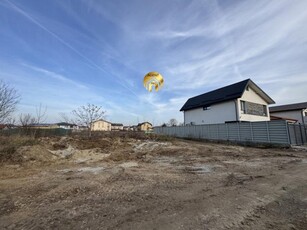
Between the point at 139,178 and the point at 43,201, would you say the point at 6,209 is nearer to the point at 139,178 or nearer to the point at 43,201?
the point at 43,201

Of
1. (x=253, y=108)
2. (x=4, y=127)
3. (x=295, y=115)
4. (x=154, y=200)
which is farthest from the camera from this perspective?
(x=295, y=115)

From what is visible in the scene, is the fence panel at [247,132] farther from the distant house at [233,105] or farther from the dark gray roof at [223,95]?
the dark gray roof at [223,95]

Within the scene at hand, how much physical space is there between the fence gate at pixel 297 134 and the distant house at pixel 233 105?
5.76m

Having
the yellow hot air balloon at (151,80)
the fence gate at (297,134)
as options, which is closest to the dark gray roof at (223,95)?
the fence gate at (297,134)

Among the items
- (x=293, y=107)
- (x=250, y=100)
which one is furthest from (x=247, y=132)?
(x=293, y=107)

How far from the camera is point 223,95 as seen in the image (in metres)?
22.8

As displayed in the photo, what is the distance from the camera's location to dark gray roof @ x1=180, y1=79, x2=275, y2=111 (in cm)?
2104

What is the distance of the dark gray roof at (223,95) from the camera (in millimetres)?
21042

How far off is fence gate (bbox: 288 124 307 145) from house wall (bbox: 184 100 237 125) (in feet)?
20.7

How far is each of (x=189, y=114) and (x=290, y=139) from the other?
1505 cm

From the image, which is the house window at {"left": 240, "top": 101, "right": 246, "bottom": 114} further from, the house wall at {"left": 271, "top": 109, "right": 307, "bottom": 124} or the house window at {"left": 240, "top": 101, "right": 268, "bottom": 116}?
the house wall at {"left": 271, "top": 109, "right": 307, "bottom": 124}

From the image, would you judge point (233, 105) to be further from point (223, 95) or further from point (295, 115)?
point (295, 115)

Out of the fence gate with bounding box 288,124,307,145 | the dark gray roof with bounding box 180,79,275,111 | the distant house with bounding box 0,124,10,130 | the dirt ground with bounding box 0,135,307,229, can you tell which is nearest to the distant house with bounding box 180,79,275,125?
the dark gray roof with bounding box 180,79,275,111

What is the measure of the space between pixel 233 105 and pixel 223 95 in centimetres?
240
